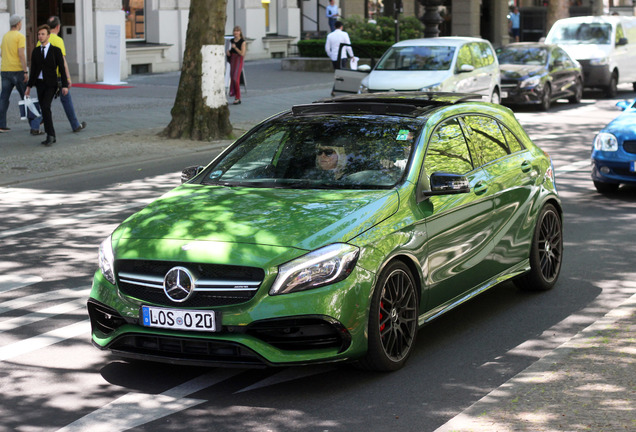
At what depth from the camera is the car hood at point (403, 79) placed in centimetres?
2108

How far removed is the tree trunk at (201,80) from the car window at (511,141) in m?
11.2

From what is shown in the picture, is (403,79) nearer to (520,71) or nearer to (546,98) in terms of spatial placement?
(520,71)

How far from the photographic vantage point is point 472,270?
727cm

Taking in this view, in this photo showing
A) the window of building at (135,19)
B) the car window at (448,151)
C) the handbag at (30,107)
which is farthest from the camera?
the window of building at (135,19)

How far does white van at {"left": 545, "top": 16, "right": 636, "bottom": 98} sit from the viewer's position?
90.2 ft

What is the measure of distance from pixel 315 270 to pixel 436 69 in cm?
1641

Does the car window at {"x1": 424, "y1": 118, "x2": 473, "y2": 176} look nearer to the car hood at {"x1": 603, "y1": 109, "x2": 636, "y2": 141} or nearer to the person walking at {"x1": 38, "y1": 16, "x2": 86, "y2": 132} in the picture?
the car hood at {"x1": 603, "y1": 109, "x2": 636, "y2": 141}

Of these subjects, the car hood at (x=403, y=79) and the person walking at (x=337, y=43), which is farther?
the person walking at (x=337, y=43)

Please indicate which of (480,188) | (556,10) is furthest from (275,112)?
(556,10)

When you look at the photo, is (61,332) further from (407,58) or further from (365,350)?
(407,58)

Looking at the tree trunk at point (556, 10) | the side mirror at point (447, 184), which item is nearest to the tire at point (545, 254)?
the side mirror at point (447, 184)

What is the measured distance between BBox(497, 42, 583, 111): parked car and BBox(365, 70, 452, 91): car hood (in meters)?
3.18

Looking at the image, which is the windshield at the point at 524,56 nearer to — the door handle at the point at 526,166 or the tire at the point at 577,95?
the tire at the point at 577,95

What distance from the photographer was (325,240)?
5.95 meters
